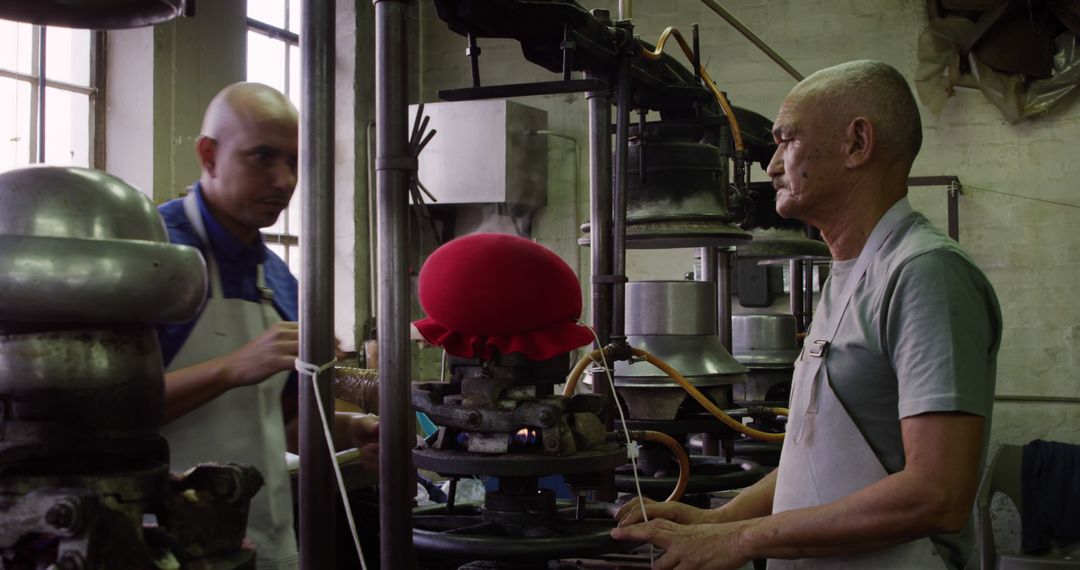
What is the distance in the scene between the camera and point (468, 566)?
61.1 inches

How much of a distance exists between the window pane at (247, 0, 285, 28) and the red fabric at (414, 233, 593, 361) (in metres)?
4.84

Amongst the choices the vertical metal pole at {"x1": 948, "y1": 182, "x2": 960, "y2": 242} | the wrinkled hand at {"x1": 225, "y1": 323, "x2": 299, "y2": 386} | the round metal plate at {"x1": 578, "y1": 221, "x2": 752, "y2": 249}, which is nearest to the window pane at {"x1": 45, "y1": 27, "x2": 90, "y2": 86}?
the round metal plate at {"x1": 578, "y1": 221, "x2": 752, "y2": 249}

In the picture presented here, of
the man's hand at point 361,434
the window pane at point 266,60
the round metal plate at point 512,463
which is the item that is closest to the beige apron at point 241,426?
the man's hand at point 361,434

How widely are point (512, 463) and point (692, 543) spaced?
10.5 inches

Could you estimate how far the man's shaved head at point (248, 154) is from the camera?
164 cm

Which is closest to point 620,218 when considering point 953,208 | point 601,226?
point 601,226

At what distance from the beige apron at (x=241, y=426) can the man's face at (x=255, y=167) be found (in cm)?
7

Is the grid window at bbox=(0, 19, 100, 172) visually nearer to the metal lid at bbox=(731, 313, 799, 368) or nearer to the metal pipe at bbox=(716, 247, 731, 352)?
the metal pipe at bbox=(716, 247, 731, 352)

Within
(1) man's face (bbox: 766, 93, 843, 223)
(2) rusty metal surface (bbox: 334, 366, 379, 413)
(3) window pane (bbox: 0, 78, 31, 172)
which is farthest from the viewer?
(3) window pane (bbox: 0, 78, 31, 172)

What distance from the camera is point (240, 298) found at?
173 centimetres

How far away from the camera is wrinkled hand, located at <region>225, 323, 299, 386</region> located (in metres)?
1.33

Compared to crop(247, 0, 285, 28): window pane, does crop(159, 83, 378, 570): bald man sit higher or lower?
lower

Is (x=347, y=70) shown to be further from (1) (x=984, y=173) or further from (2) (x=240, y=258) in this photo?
(2) (x=240, y=258)

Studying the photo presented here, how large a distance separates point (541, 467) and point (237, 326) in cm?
62
